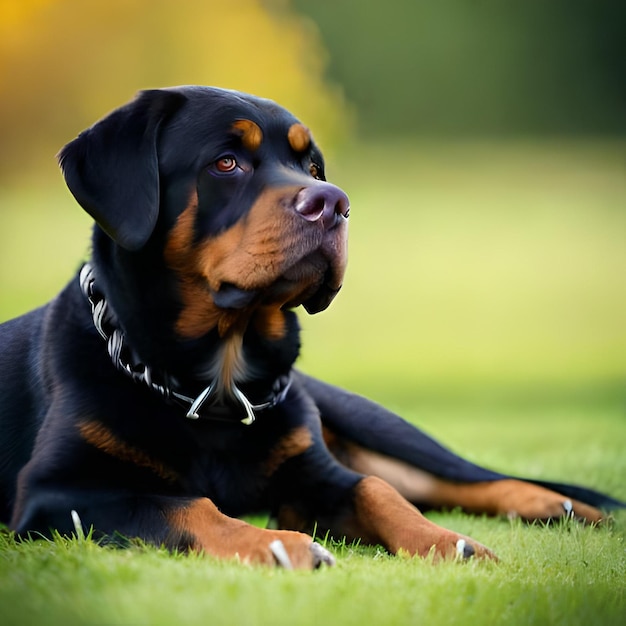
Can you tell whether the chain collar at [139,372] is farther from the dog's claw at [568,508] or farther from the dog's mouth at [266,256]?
the dog's claw at [568,508]

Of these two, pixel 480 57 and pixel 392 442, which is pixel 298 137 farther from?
pixel 480 57

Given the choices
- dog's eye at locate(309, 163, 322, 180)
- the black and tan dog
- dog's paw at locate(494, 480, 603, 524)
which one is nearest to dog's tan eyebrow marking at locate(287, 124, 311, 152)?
the black and tan dog

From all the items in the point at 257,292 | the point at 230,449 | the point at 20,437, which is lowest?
the point at 20,437

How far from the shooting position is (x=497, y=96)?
11.1 metres

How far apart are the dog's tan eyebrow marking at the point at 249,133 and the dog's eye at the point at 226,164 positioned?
7 cm

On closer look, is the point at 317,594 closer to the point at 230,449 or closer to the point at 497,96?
the point at 230,449

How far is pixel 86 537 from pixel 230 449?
0.61 m

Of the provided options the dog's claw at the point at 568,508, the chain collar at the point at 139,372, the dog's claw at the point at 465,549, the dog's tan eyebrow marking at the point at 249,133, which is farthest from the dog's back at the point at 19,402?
the dog's claw at the point at 568,508

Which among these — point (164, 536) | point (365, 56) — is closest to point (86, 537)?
point (164, 536)

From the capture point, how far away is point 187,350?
3000 mm

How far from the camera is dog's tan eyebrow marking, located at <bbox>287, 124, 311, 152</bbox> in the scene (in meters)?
3.10

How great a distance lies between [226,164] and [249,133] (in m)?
0.13

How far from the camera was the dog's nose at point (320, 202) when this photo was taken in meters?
2.71

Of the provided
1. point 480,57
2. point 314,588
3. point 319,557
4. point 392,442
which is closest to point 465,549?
point 319,557
